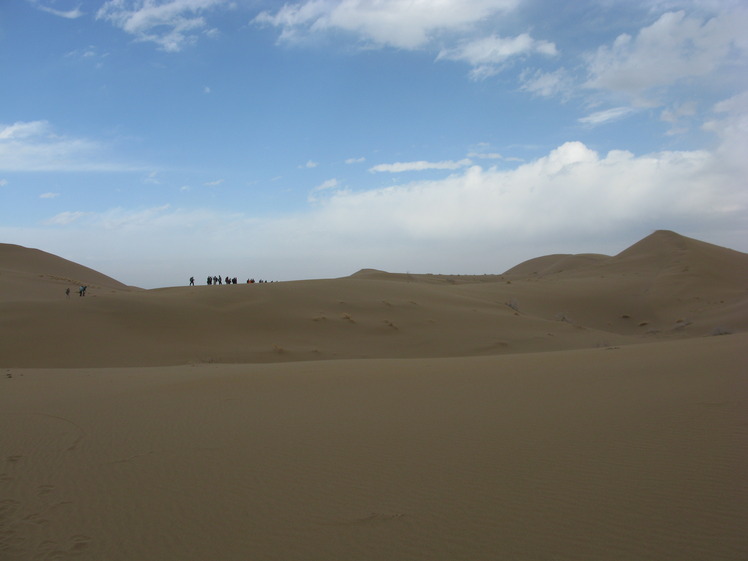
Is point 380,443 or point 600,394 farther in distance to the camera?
point 600,394

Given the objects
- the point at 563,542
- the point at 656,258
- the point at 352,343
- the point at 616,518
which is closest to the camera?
the point at 563,542

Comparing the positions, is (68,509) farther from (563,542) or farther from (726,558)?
(726,558)

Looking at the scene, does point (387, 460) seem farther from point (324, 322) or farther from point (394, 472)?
point (324, 322)

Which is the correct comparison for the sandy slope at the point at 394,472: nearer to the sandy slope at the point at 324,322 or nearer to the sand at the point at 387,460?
the sand at the point at 387,460

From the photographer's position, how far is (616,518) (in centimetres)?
394

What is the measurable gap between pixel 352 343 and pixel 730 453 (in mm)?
16398

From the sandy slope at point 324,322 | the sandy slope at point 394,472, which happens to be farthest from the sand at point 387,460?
the sandy slope at point 324,322

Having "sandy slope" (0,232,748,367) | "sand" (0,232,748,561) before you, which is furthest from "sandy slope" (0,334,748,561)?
"sandy slope" (0,232,748,367)

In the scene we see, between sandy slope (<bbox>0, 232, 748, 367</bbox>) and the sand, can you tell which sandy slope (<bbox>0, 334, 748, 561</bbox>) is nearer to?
the sand

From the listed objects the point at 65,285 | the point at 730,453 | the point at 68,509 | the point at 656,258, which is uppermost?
the point at 656,258

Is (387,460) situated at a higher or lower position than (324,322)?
lower

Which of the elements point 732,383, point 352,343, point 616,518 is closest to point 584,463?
point 616,518

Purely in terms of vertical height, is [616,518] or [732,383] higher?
[732,383]

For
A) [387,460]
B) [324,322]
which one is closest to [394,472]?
[387,460]
